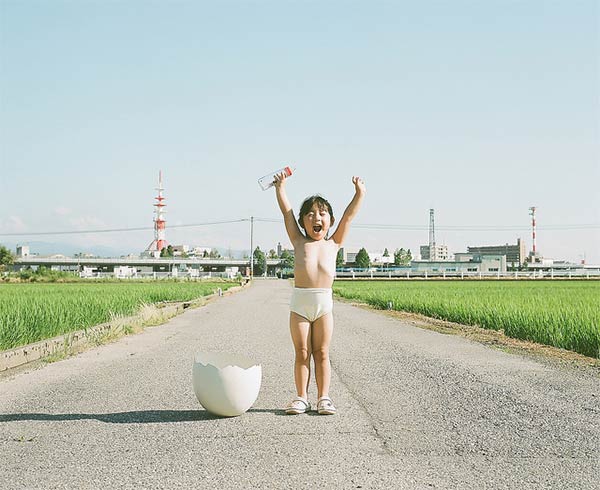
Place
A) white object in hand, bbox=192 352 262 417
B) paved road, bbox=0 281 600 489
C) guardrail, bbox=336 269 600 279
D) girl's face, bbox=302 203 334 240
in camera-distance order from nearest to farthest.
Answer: paved road, bbox=0 281 600 489
white object in hand, bbox=192 352 262 417
girl's face, bbox=302 203 334 240
guardrail, bbox=336 269 600 279

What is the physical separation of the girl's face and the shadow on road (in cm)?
153

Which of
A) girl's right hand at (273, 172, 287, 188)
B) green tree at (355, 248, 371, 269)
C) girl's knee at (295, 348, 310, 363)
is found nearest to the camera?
girl's knee at (295, 348, 310, 363)

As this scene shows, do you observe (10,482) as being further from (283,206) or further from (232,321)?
(232,321)

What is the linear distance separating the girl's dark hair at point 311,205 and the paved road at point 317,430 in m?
1.68

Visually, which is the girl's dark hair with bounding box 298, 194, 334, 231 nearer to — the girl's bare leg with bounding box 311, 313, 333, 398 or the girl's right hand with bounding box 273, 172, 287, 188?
the girl's right hand with bounding box 273, 172, 287, 188


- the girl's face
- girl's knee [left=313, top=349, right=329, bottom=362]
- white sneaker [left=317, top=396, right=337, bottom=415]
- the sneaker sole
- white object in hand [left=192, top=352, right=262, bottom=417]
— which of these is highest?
the girl's face

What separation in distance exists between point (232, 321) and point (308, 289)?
11.5 m

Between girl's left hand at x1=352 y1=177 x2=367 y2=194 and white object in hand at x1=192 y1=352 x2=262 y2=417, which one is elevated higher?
girl's left hand at x1=352 y1=177 x2=367 y2=194

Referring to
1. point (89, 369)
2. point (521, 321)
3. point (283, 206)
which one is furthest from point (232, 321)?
point (283, 206)

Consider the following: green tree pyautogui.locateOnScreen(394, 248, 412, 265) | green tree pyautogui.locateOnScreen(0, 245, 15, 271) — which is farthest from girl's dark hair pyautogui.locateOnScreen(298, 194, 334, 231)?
green tree pyautogui.locateOnScreen(394, 248, 412, 265)

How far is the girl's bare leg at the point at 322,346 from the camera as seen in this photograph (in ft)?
19.2

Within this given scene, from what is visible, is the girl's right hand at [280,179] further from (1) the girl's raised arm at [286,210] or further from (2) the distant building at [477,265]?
(2) the distant building at [477,265]

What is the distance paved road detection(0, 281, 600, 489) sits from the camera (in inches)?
162

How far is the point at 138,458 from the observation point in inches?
177
